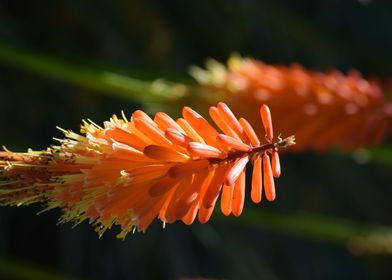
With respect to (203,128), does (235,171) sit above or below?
below

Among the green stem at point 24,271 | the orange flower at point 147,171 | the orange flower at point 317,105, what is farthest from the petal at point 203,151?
the green stem at point 24,271

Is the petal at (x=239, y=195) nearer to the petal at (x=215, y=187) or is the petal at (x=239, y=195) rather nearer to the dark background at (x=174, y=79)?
the petal at (x=215, y=187)

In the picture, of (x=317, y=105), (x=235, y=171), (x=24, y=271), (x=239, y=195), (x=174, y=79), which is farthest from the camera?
(x=24, y=271)

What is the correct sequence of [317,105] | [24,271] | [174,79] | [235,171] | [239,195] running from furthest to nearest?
[24,271]
[174,79]
[317,105]
[239,195]
[235,171]

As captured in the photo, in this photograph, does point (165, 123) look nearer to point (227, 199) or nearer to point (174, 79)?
point (227, 199)

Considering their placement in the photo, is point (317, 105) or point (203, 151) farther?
point (317, 105)

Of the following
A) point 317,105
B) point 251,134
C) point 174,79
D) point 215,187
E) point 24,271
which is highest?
point 174,79

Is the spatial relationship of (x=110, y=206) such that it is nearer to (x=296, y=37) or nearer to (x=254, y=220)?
(x=254, y=220)

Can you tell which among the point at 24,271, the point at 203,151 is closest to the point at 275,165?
the point at 203,151
